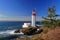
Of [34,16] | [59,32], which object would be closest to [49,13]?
[34,16]

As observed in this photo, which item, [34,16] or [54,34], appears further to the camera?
[34,16]

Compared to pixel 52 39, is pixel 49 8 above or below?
above

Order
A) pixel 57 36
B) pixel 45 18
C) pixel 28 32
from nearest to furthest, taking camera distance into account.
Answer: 1. pixel 57 36
2. pixel 28 32
3. pixel 45 18

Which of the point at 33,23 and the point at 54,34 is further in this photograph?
the point at 33,23

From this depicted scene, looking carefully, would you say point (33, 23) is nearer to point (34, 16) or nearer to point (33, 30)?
point (34, 16)

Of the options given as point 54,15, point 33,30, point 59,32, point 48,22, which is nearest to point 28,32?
point 33,30

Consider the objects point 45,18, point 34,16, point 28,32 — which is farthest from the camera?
point 34,16

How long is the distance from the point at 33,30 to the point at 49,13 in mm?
3912

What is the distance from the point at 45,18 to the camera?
2816 centimetres

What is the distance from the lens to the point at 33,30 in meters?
26.9

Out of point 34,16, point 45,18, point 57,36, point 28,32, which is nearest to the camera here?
point 57,36

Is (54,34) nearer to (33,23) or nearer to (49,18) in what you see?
(49,18)

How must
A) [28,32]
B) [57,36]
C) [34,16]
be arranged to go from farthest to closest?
[34,16]
[28,32]
[57,36]

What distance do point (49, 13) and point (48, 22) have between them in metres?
2.39
